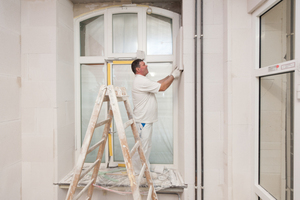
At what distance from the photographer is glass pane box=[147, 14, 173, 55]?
2.01 meters

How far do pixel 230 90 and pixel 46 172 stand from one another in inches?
75.8

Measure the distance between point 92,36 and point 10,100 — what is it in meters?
1.09

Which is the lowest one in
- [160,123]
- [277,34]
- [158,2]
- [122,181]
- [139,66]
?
[122,181]

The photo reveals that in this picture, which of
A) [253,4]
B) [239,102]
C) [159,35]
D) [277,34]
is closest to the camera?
[277,34]

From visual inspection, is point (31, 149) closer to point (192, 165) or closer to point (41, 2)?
point (41, 2)

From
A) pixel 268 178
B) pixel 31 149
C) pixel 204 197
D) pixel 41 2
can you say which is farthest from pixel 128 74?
pixel 268 178

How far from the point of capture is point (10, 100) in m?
1.57

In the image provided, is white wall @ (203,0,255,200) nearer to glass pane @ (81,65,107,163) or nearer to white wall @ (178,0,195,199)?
white wall @ (178,0,195,199)

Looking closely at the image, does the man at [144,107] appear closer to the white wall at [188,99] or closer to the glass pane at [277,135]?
the white wall at [188,99]

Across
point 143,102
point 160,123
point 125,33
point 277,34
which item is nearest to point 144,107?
point 143,102

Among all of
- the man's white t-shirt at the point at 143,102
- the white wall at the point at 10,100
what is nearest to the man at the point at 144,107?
the man's white t-shirt at the point at 143,102

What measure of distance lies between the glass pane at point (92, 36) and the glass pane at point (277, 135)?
5.71 feet

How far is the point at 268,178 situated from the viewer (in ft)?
4.27

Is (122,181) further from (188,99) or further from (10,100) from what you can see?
(10,100)
